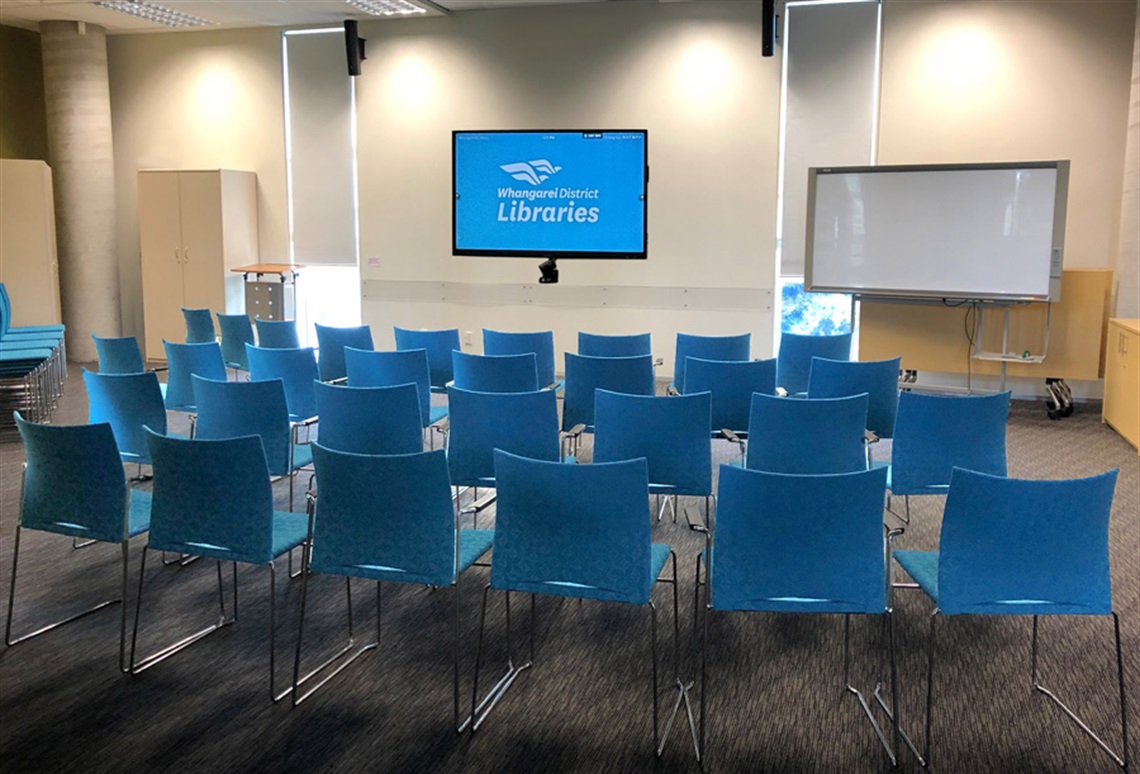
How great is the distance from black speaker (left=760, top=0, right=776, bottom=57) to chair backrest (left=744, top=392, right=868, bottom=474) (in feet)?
19.0

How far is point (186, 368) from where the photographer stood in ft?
20.4

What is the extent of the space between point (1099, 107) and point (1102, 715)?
697cm

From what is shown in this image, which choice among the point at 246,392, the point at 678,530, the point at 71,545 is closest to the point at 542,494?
the point at 246,392

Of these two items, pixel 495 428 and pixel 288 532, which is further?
pixel 495 428

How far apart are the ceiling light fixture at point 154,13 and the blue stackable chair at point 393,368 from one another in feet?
19.8

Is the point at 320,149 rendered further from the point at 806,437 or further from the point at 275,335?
the point at 806,437

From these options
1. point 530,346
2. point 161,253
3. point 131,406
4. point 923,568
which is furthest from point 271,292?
point 923,568

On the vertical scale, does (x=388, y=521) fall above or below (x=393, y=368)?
below

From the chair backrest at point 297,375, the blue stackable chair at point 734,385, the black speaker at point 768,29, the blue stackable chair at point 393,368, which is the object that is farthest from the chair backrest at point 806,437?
the black speaker at point 768,29

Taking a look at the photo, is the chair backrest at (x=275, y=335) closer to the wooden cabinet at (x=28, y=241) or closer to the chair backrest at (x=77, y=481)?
the chair backrest at (x=77, y=481)

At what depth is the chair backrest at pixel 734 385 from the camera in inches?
217

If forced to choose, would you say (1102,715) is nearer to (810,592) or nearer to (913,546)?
(810,592)

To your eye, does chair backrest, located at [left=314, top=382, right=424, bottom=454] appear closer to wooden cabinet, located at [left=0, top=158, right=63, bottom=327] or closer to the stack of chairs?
the stack of chairs

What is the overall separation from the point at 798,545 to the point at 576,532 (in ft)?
2.28
